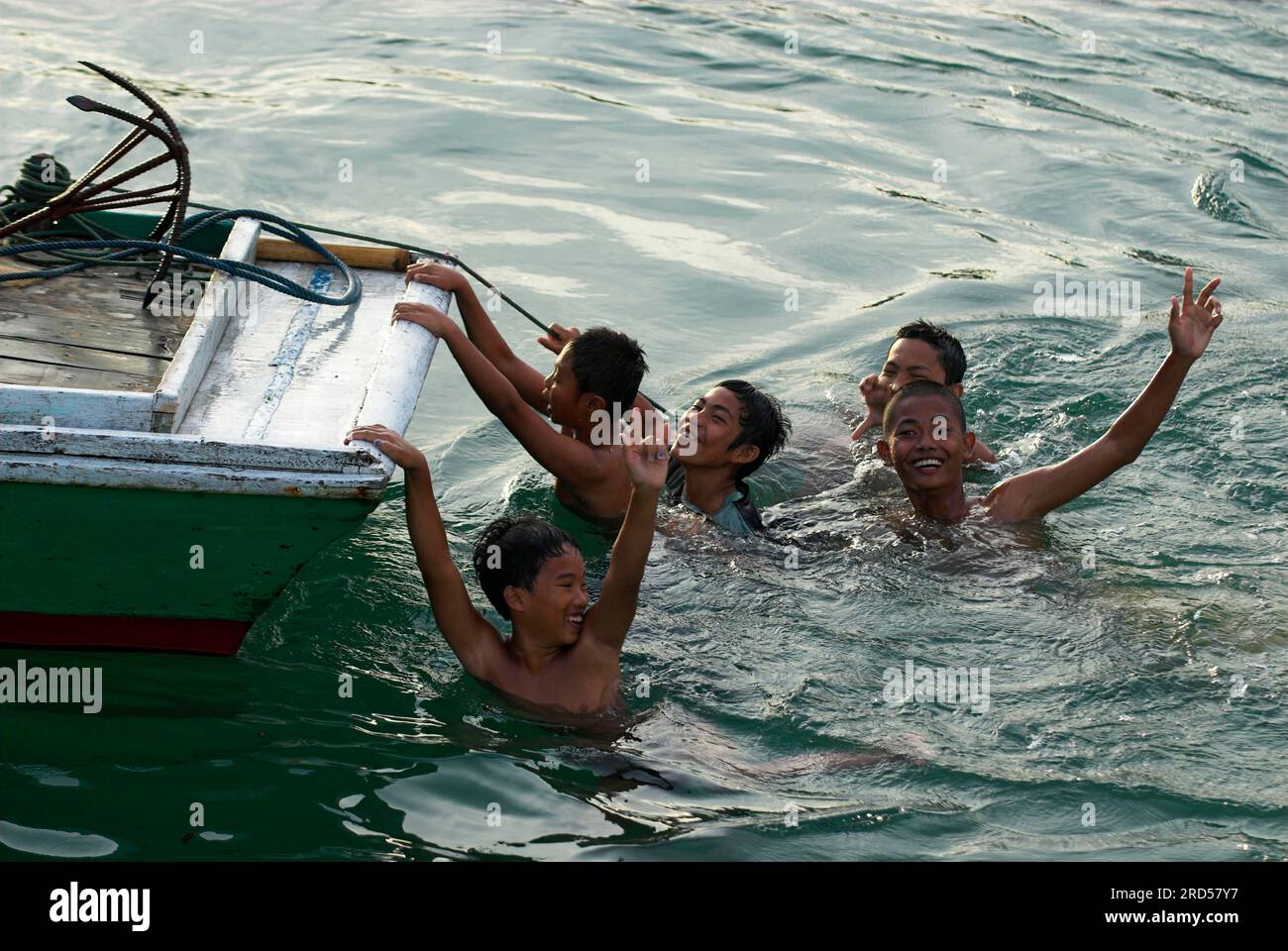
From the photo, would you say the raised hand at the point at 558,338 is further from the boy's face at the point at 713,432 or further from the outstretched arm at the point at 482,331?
the boy's face at the point at 713,432

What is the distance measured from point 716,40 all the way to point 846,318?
18.7 ft

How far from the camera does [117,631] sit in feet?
15.9

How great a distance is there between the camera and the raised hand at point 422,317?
17.7 feet

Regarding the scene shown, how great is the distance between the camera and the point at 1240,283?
9.57 metres

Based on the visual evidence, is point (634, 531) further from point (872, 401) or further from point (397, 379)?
point (872, 401)

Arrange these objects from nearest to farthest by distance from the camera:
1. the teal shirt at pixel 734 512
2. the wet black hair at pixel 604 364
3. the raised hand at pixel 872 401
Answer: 1. the wet black hair at pixel 604 364
2. the teal shirt at pixel 734 512
3. the raised hand at pixel 872 401

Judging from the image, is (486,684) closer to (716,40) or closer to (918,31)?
(716,40)

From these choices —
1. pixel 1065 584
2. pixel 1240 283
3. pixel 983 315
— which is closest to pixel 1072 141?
pixel 1240 283

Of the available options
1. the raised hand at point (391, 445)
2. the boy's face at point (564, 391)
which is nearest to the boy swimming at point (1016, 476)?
the boy's face at point (564, 391)

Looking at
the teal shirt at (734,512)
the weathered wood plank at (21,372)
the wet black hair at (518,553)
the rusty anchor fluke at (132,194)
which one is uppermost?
the rusty anchor fluke at (132,194)

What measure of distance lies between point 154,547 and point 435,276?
5.88 ft

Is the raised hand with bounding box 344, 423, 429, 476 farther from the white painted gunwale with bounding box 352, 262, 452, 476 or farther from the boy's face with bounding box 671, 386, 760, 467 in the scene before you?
the boy's face with bounding box 671, 386, 760, 467

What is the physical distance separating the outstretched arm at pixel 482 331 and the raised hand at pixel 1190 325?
8.25 ft


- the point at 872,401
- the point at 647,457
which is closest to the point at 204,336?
→ the point at 647,457
